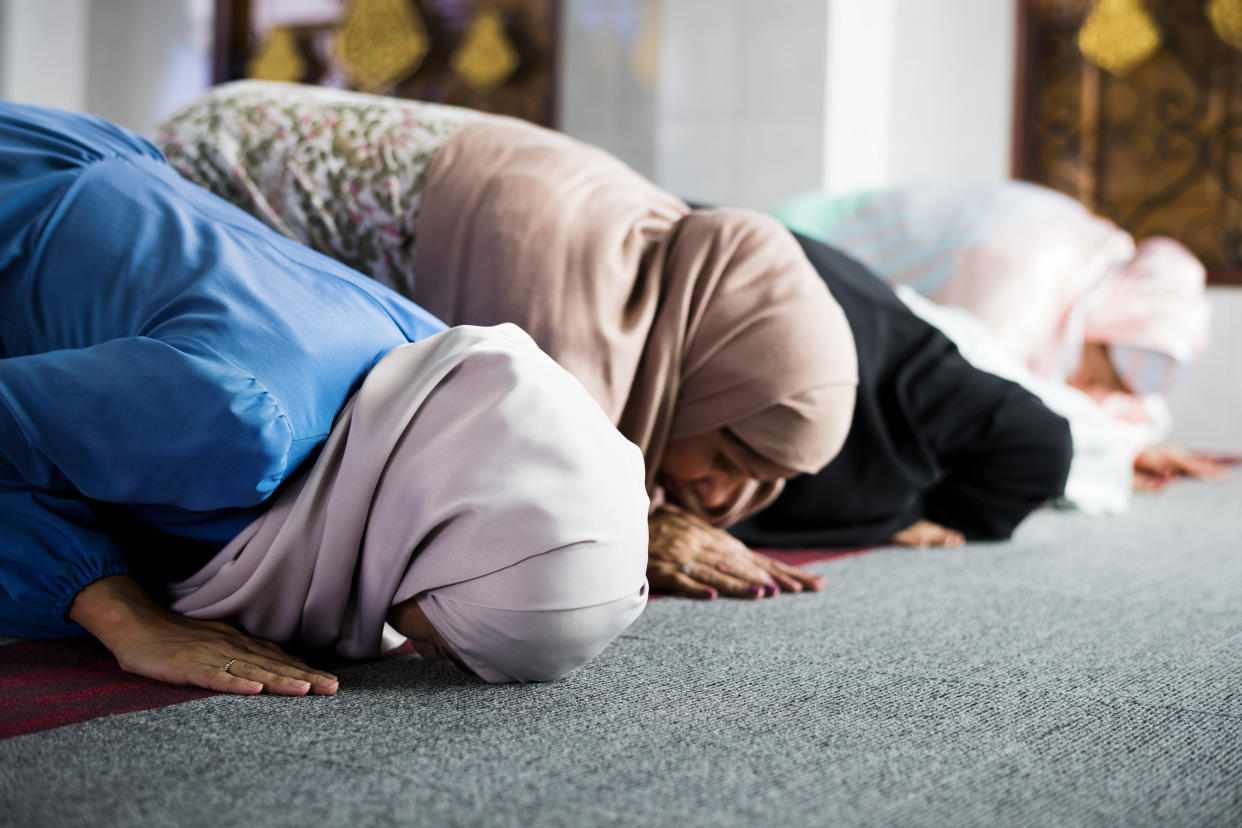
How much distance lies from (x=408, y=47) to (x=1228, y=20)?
293cm

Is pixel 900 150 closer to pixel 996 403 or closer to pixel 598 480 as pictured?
pixel 996 403

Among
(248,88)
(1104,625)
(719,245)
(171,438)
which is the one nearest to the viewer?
(171,438)

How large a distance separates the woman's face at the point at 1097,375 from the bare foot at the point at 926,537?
1205mm

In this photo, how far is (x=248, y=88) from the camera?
1979 millimetres

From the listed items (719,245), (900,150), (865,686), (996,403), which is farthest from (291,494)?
(900,150)

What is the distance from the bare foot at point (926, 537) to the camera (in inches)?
81.8

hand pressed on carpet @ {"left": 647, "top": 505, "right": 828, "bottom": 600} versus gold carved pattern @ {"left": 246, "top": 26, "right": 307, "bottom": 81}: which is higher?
gold carved pattern @ {"left": 246, "top": 26, "right": 307, "bottom": 81}

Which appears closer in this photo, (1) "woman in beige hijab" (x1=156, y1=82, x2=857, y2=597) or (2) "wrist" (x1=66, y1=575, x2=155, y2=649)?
(2) "wrist" (x1=66, y1=575, x2=155, y2=649)

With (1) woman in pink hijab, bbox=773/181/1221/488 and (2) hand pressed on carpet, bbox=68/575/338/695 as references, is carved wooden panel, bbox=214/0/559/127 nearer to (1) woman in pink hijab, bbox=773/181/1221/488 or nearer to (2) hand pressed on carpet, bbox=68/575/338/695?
(1) woman in pink hijab, bbox=773/181/1221/488

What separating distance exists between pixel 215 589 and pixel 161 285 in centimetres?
29

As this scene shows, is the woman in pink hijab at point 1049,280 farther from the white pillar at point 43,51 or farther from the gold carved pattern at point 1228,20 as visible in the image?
the white pillar at point 43,51

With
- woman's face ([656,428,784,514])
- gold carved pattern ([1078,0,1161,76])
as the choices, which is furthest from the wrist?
gold carved pattern ([1078,0,1161,76])

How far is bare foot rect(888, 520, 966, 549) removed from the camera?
2.08 meters

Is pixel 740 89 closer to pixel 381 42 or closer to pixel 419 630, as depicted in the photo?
pixel 381 42
